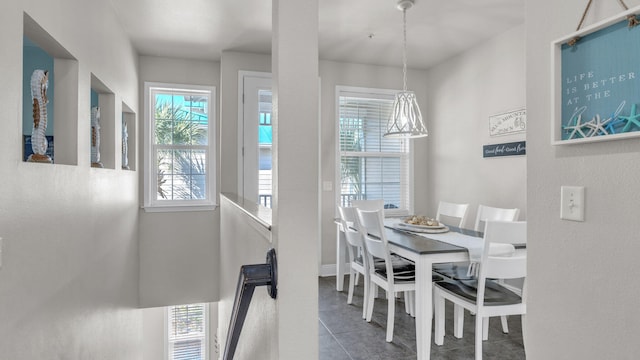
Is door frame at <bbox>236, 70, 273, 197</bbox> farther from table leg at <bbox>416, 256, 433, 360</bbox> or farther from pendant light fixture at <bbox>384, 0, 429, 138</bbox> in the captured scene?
table leg at <bbox>416, 256, 433, 360</bbox>

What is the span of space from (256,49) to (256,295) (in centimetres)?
323

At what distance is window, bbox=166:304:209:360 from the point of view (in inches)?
211

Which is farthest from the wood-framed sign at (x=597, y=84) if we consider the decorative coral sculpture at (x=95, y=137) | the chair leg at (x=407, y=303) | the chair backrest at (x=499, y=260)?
the decorative coral sculpture at (x=95, y=137)

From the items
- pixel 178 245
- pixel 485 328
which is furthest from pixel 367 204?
pixel 178 245

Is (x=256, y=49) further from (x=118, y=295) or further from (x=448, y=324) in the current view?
(x=448, y=324)

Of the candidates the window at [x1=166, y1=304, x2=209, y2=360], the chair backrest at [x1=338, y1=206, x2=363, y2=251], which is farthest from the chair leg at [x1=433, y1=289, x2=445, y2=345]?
the window at [x1=166, y1=304, x2=209, y2=360]

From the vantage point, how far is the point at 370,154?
4.68m

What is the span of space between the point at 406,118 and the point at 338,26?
113cm

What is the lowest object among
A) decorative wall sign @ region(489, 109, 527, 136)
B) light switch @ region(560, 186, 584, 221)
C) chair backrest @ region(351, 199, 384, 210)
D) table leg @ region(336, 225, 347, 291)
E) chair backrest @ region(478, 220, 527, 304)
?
table leg @ region(336, 225, 347, 291)

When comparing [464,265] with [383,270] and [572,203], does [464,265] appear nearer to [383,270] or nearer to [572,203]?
→ [383,270]

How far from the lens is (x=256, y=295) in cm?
171

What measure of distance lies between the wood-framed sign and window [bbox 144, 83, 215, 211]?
3.96 meters

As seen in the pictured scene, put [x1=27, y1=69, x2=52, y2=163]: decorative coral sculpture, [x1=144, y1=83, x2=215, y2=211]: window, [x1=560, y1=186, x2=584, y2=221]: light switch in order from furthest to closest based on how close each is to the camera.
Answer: [x1=144, y1=83, x2=215, y2=211]: window, [x1=27, y1=69, x2=52, y2=163]: decorative coral sculpture, [x1=560, y1=186, x2=584, y2=221]: light switch

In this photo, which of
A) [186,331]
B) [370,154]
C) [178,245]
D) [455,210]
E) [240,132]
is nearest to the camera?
[455,210]
